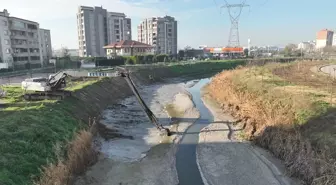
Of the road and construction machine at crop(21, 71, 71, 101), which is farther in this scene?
construction machine at crop(21, 71, 71, 101)

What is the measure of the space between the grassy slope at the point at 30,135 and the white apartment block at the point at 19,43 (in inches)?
1954

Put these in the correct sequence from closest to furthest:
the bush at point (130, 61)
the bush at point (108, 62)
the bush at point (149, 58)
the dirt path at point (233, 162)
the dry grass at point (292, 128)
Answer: the dry grass at point (292, 128)
the dirt path at point (233, 162)
the bush at point (108, 62)
the bush at point (130, 61)
the bush at point (149, 58)

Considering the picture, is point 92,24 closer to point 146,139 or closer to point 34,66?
point 34,66

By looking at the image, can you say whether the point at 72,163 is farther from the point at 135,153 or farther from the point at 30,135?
the point at 135,153

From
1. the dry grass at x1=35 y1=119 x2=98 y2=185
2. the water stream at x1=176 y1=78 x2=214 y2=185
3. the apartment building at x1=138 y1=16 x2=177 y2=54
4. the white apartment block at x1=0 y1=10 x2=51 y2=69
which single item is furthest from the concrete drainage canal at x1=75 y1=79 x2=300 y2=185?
the apartment building at x1=138 y1=16 x2=177 y2=54

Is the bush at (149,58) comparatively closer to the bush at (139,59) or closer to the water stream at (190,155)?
the bush at (139,59)

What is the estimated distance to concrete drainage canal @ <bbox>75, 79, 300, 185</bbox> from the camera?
17.0m

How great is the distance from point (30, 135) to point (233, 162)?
44.5 ft

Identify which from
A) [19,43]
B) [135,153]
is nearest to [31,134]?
[135,153]

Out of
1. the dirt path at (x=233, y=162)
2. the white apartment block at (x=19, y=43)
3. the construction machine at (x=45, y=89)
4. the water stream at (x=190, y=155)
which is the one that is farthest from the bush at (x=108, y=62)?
the dirt path at (x=233, y=162)

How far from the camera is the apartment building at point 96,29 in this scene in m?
128

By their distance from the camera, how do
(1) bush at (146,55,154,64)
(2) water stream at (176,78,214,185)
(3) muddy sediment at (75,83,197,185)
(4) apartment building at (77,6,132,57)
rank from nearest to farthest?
(3) muddy sediment at (75,83,197,185)
(2) water stream at (176,78,214,185)
(1) bush at (146,55,154,64)
(4) apartment building at (77,6,132,57)

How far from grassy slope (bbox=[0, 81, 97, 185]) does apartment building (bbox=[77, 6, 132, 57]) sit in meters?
108

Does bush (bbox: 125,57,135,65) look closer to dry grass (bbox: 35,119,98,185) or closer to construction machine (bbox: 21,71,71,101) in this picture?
construction machine (bbox: 21,71,71,101)
